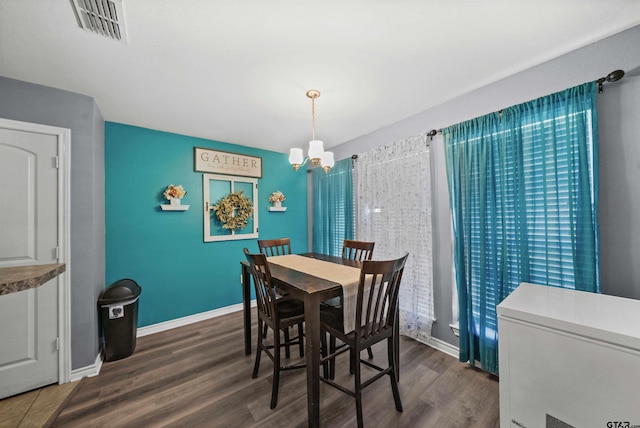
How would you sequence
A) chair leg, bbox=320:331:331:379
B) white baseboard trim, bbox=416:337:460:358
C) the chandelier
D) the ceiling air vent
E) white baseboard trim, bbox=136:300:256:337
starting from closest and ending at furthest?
the ceiling air vent → chair leg, bbox=320:331:331:379 → the chandelier → white baseboard trim, bbox=416:337:460:358 → white baseboard trim, bbox=136:300:256:337

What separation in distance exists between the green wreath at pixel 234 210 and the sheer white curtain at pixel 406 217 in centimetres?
181

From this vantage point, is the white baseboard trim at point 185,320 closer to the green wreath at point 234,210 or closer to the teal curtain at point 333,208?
the green wreath at point 234,210

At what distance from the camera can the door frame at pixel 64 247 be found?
2.06m

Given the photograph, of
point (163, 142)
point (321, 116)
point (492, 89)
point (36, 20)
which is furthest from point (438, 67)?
point (163, 142)

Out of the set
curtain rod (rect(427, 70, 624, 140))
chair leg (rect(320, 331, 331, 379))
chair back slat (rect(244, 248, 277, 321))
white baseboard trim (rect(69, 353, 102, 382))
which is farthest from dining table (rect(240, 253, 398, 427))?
curtain rod (rect(427, 70, 624, 140))

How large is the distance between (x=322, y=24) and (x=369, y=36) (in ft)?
1.07

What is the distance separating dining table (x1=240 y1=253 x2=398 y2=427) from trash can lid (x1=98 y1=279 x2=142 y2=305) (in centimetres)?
117

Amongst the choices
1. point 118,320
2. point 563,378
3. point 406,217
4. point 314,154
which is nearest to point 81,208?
point 118,320

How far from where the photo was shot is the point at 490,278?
205 centimetres

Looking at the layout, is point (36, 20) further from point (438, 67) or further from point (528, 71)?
point (528, 71)

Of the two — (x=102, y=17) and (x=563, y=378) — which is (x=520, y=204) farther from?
(x=102, y=17)

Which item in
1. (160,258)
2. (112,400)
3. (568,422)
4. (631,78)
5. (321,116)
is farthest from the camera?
(160,258)

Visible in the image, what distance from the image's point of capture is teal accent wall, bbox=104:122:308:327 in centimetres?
281

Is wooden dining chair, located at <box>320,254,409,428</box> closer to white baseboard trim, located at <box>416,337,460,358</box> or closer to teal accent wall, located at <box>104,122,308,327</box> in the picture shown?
white baseboard trim, located at <box>416,337,460,358</box>
